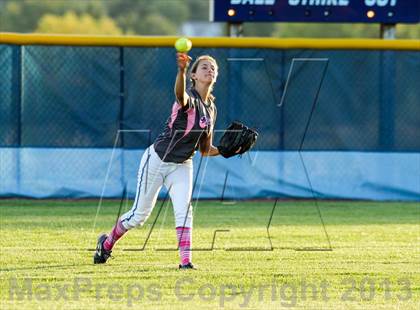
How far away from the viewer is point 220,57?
14617 millimetres

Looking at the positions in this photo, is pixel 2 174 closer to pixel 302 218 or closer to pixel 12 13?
pixel 302 218

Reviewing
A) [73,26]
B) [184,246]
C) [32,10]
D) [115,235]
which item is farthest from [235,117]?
[32,10]

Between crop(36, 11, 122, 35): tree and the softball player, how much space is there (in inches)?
1907

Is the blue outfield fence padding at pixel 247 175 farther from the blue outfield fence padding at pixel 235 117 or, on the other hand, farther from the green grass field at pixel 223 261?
the green grass field at pixel 223 261

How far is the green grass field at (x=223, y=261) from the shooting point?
7426 mm

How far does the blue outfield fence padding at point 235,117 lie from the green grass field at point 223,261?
86cm

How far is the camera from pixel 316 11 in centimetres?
1514

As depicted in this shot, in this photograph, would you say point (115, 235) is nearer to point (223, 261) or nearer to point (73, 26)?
point (223, 261)

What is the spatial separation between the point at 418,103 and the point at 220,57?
2.69 m

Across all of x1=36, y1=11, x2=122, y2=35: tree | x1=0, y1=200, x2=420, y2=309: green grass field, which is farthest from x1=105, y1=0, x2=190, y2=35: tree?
x1=0, y1=200, x2=420, y2=309: green grass field

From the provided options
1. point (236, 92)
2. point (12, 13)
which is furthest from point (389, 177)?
point (12, 13)

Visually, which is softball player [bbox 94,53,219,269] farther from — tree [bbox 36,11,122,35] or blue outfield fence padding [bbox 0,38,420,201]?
tree [bbox 36,11,122,35]

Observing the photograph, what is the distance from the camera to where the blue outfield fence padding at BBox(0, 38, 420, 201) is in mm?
14383

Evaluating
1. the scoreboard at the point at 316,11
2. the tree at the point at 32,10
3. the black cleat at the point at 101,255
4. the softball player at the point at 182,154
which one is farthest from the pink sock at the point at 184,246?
the tree at the point at 32,10
